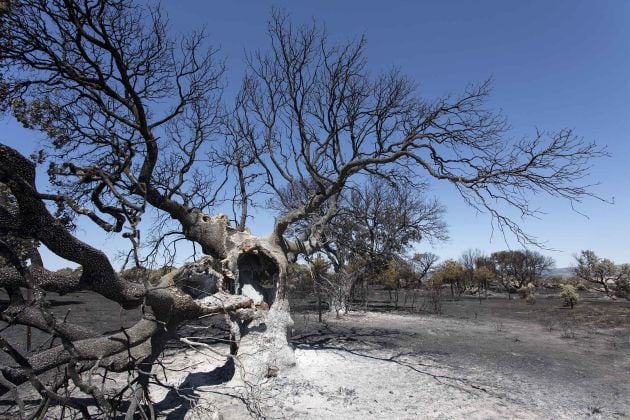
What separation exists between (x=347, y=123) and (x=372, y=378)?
5625 millimetres

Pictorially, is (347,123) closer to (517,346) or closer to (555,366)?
(555,366)

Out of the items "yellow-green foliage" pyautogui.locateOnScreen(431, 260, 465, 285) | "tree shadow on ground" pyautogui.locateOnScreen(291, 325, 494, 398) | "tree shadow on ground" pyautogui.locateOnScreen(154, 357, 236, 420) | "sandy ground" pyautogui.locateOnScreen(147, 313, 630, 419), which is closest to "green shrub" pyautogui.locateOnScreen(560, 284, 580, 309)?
"sandy ground" pyautogui.locateOnScreen(147, 313, 630, 419)

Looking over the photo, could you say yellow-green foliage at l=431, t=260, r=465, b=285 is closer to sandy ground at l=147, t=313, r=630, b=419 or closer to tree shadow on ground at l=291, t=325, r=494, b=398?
sandy ground at l=147, t=313, r=630, b=419

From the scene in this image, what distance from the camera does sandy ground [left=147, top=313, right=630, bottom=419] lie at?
5660mm

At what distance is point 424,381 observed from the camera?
23.1ft

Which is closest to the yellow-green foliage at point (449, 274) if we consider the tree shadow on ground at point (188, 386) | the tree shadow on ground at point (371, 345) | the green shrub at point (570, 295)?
the green shrub at point (570, 295)

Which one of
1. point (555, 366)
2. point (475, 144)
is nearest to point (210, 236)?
point (475, 144)

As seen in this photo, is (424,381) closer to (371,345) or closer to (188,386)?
(371,345)

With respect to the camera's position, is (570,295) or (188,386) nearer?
(188,386)

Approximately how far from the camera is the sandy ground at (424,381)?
566cm

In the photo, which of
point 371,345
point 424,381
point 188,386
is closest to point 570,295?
point 371,345

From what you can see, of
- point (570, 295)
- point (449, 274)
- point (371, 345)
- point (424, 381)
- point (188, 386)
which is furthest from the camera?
point (449, 274)

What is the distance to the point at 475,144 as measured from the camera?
24.9 feet

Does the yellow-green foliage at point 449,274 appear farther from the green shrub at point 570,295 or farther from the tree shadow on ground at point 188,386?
the tree shadow on ground at point 188,386
